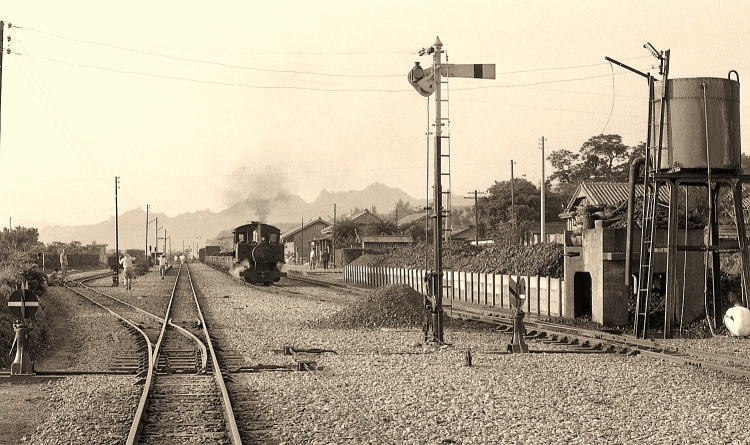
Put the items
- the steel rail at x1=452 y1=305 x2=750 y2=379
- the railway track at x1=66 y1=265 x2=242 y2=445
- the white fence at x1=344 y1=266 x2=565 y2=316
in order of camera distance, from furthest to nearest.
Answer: the white fence at x1=344 y1=266 x2=565 y2=316
the steel rail at x1=452 y1=305 x2=750 y2=379
the railway track at x1=66 y1=265 x2=242 y2=445

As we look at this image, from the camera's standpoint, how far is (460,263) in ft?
123

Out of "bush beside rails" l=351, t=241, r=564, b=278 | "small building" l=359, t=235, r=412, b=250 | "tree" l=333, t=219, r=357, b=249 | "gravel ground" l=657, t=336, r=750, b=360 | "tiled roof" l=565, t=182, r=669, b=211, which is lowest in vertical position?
"gravel ground" l=657, t=336, r=750, b=360

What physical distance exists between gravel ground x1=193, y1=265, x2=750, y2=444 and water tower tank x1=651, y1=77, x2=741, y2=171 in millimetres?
6182

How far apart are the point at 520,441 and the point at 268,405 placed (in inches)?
135

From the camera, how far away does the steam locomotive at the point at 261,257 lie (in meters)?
43.0

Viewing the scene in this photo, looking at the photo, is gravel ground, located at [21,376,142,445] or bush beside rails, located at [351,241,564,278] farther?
bush beside rails, located at [351,241,564,278]

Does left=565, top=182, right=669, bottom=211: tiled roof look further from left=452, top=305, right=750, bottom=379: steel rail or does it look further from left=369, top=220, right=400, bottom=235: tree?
left=369, top=220, right=400, bottom=235: tree

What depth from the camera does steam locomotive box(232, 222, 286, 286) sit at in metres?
43.0

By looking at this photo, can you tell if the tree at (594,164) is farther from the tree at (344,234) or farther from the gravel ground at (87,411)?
the gravel ground at (87,411)

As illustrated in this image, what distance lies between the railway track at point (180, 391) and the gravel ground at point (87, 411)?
0.22 meters

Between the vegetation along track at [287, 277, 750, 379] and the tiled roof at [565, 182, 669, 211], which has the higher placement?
the tiled roof at [565, 182, 669, 211]

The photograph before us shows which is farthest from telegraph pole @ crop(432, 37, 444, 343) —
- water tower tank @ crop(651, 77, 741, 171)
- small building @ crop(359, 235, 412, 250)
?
small building @ crop(359, 235, 412, 250)

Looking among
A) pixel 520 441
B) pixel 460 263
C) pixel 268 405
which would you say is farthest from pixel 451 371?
pixel 460 263

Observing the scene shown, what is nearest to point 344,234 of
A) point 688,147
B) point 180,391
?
point 688,147
